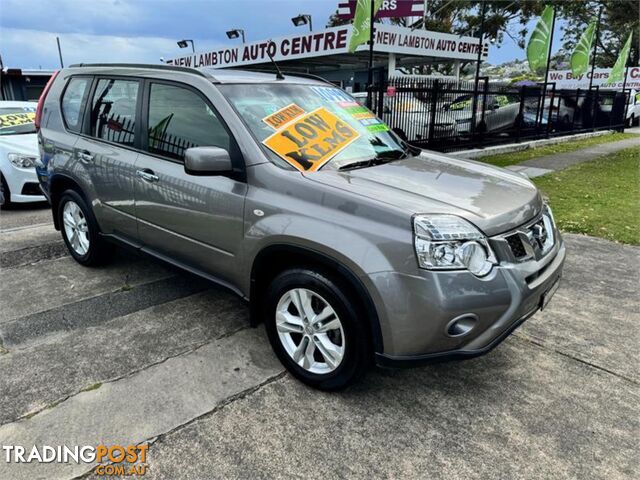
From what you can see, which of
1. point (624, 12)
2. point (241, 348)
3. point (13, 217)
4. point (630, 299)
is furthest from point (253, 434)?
point (624, 12)

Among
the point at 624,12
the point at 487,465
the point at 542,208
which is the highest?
the point at 624,12

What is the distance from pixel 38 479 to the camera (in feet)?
7.18

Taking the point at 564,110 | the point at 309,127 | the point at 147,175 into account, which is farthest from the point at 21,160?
the point at 564,110

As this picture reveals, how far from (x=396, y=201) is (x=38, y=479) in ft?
7.04

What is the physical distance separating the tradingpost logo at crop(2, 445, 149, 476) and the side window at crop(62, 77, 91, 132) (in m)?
2.88

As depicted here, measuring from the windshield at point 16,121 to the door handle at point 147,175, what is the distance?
5564 millimetres

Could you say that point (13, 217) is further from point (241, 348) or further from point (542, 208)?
point (542, 208)

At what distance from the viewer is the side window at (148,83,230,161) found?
3.20m

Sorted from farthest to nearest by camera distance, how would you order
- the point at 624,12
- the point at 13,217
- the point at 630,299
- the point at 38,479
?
the point at 624,12 < the point at 13,217 < the point at 630,299 < the point at 38,479

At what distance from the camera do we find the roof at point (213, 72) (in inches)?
132

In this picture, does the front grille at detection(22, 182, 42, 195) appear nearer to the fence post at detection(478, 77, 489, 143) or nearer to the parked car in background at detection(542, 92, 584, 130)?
the fence post at detection(478, 77, 489, 143)

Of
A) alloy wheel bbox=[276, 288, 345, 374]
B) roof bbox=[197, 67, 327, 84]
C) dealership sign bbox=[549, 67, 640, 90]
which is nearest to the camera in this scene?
alloy wheel bbox=[276, 288, 345, 374]

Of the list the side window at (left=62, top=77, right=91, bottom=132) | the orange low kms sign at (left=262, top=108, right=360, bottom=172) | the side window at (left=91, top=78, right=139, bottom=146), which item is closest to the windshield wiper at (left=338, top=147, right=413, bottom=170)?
the orange low kms sign at (left=262, top=108, right=360, bottom=172)

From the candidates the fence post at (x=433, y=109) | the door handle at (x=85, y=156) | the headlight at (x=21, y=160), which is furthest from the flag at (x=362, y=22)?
the door handle at (x=85, y=156)
